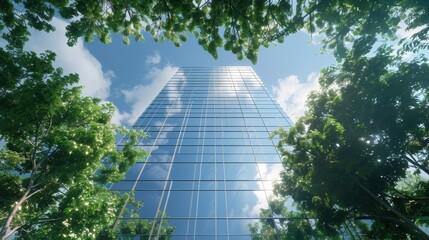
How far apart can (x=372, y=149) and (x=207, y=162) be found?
1143 cm

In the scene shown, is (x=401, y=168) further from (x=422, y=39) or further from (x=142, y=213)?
(x=142, y=213)

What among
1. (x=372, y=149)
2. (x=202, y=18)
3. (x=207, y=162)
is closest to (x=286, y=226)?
(x=372, y=149)

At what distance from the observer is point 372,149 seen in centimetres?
842

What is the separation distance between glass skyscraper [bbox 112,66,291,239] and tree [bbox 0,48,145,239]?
19.5 feet

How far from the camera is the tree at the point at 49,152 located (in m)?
6.36

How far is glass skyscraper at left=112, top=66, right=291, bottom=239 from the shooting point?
12.9 m

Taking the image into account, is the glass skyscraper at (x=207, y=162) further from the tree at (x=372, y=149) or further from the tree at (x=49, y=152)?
the tree at (x=49, y=152)

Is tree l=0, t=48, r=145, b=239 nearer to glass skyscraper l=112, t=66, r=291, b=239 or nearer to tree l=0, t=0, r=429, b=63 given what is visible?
tree l=0, t=0, r=429, b=63

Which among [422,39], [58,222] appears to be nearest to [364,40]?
[422,39]

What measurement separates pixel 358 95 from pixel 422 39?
252 cm

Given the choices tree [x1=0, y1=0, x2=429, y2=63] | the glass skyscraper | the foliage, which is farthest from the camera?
the glass skyscraper

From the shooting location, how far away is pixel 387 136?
8305 mm

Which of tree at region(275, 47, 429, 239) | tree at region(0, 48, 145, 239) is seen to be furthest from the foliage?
tree at region(0, 48, 145, 239)

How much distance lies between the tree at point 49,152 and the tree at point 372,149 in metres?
7.39
